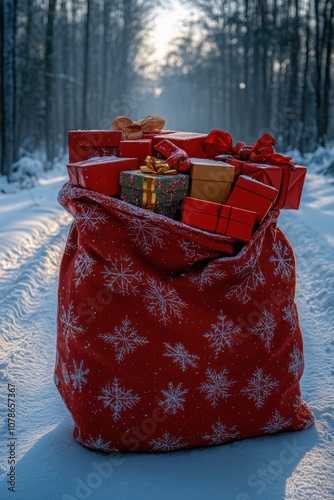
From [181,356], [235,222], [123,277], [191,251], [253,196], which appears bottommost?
[181,356]

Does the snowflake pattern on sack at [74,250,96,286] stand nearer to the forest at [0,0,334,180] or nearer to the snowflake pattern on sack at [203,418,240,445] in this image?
the snowflake pattern on sack at [203,418,240,445]

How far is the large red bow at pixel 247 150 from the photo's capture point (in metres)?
2.39

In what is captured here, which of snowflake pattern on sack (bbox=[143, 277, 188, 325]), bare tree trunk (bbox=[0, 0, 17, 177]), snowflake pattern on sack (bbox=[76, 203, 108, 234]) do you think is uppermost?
bare tree trunk (bbox=[0, 0, 17, 177])

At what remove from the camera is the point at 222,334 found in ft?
6.57

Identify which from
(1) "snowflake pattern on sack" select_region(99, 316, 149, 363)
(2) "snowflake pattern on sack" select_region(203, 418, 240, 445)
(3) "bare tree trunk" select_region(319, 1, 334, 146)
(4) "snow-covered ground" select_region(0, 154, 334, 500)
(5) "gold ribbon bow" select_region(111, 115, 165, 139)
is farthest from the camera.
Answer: (3) "bare tree trunk" select_region(319, 1, 334, 146)

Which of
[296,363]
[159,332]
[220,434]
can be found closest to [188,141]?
[159,332]

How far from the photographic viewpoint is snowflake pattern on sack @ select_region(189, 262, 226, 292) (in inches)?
79.2

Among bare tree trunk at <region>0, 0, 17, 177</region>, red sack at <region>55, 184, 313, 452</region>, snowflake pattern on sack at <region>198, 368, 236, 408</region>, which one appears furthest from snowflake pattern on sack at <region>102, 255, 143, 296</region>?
bare tree trunk at <region>0, 0, 17, 177</region>

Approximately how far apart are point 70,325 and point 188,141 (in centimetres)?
110

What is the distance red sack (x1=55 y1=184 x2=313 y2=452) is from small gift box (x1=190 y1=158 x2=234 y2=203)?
237 mm

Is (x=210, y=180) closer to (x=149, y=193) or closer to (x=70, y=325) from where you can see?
(x=149, y=193)

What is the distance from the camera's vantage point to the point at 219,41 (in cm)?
2859

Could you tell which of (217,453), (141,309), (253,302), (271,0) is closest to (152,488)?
(217,453)

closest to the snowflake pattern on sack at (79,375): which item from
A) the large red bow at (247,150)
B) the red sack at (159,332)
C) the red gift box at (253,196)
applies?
the red sack at (159,332)
